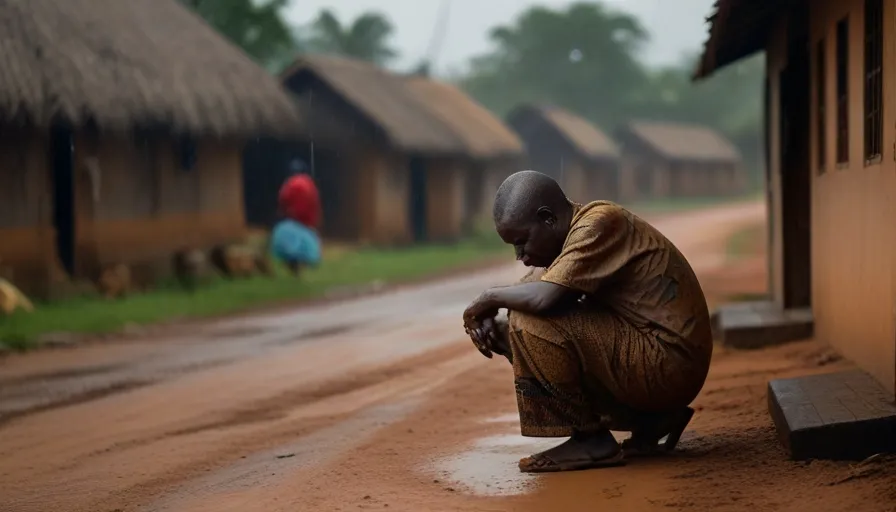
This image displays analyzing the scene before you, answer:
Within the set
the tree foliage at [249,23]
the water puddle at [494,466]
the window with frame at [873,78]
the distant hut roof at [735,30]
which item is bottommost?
the water puddle at [494,466]

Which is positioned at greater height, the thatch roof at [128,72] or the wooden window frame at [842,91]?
the thatch roof at [128,72]

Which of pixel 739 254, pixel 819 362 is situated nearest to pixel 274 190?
pixel 739 254

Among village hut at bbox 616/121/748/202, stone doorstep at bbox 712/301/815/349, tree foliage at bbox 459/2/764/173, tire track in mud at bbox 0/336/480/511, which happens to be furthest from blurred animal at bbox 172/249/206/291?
tree foliage at bbox 459/2/764/173

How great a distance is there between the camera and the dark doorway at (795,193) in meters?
10.0

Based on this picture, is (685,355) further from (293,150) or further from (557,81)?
(557,81)

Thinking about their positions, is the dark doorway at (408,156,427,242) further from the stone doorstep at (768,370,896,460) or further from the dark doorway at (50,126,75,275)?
the stone doorstep at (768,370,896,460)

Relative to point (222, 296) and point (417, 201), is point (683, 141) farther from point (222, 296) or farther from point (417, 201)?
point (222, 296)

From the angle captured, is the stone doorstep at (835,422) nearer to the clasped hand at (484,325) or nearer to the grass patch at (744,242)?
the clasped hand at (484,325)

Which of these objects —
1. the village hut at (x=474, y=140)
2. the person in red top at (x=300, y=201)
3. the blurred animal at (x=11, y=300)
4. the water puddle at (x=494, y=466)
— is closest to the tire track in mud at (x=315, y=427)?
the water puddle at (x=494, y=466)

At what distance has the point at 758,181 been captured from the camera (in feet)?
202

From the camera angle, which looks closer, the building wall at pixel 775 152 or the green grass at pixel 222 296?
the building wall at pixel 775 152

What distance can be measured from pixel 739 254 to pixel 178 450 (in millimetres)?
17018

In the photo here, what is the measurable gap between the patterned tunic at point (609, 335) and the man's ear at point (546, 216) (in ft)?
0.36

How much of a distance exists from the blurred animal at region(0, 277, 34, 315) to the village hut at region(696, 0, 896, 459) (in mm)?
8070
